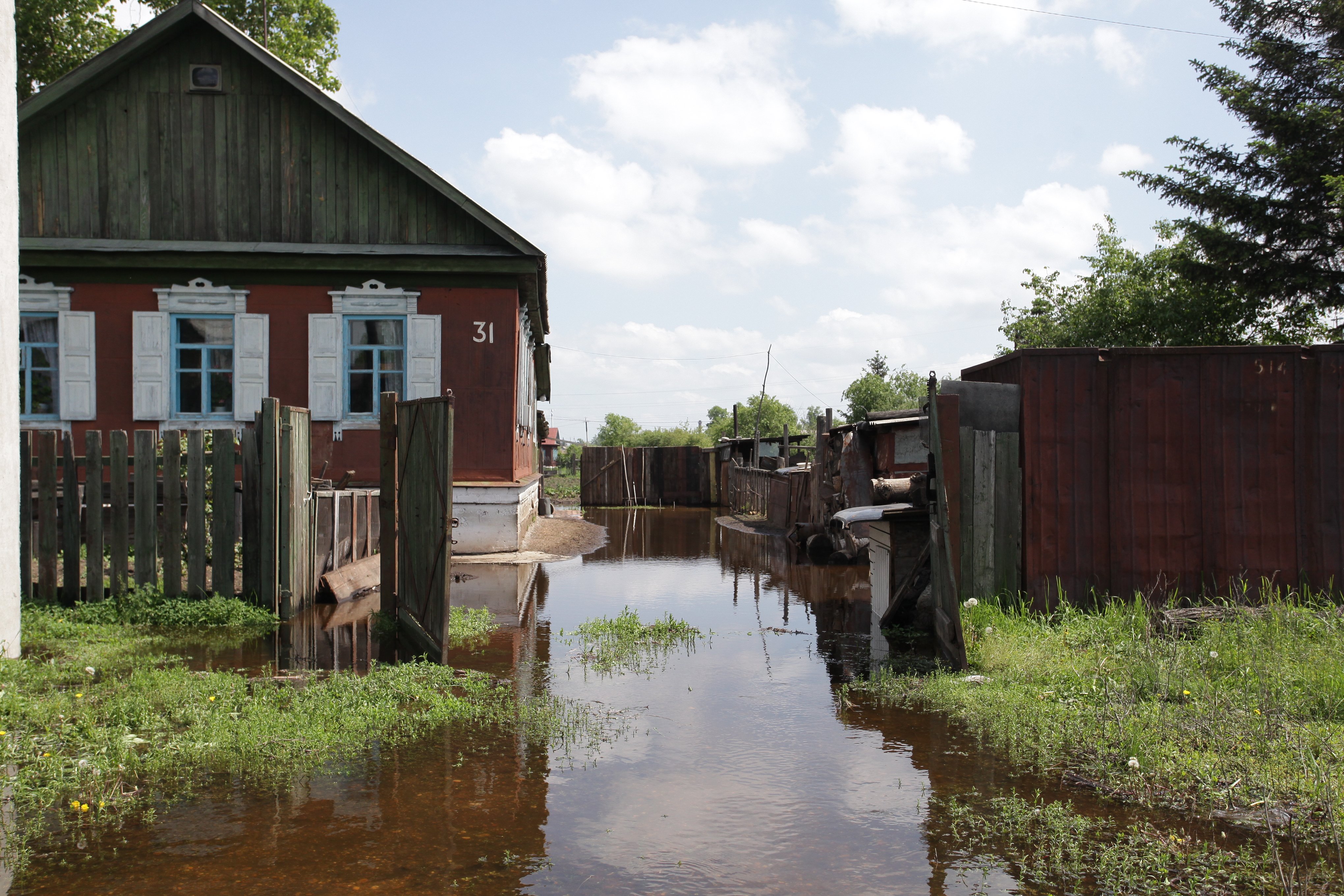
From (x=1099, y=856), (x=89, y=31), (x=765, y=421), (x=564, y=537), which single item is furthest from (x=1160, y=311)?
(x=765, y=421)

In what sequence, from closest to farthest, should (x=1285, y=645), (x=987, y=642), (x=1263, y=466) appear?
(x=1285, y=645)
(x=987, y=642)
(x=1263, y=466)

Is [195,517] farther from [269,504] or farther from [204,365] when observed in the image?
[204,365]

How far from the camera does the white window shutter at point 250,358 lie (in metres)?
14.1

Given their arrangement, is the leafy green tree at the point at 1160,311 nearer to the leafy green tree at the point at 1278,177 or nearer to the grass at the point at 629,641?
the leafy green tree at the point at 1278,177

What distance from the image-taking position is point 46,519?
27.1ft

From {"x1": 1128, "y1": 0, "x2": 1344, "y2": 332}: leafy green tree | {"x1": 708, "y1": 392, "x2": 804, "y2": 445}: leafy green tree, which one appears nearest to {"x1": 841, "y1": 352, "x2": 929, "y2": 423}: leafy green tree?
{"x1": 708, "y1": 392, "x2": 804, "y2": 445}: leafy green tree

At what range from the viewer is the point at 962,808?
4.29 m

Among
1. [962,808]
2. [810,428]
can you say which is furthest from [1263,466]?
[810,428]

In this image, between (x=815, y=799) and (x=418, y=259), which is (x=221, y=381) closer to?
(x=418, y=259)

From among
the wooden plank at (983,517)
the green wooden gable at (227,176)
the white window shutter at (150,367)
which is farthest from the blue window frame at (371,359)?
the wooden plank at (983,517)

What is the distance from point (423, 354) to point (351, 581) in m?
5.10

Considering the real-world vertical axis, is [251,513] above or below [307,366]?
below

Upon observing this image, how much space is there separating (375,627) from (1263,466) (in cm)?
749

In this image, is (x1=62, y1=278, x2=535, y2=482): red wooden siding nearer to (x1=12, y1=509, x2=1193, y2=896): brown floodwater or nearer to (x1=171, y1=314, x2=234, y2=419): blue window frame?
(x1=171, y1=314, x2=234, y2=419): blue window frame
